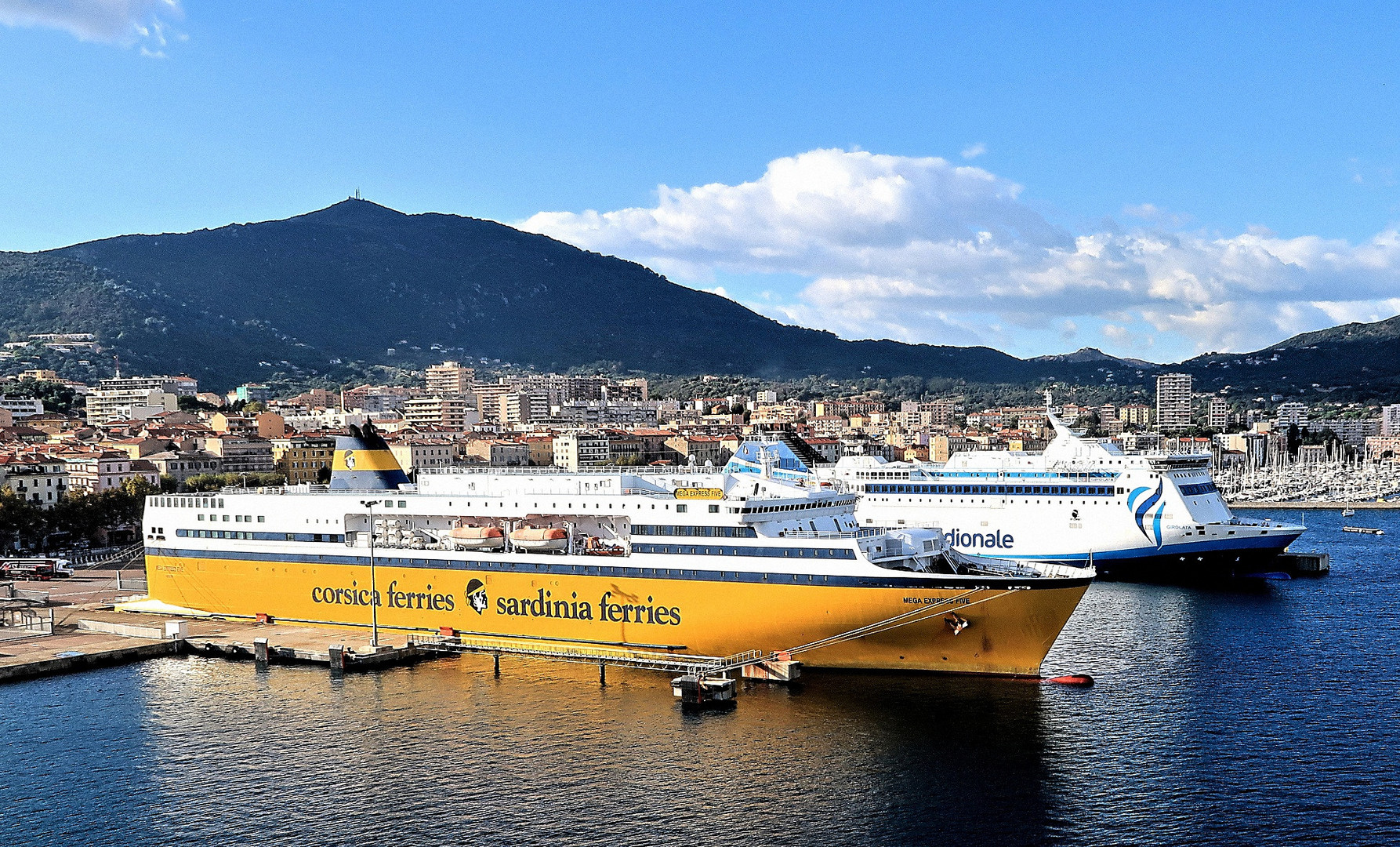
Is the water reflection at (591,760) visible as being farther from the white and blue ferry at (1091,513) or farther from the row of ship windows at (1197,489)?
the row of ship windows at (1197,489)

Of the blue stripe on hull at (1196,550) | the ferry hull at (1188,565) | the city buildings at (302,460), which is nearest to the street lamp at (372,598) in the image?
the blue stripe on hull at (1196,550)

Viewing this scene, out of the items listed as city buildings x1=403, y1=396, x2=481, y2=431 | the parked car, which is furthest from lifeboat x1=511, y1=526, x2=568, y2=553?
city buildings x1=403, y1=396, x2=481, y2=431

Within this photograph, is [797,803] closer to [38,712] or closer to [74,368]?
[38,712]

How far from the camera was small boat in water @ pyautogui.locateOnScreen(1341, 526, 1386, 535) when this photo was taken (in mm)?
68875

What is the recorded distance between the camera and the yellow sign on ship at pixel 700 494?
2914 centimetres

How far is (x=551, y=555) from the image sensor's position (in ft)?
101

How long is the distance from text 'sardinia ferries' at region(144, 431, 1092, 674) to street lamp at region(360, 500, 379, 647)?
153 millimetres

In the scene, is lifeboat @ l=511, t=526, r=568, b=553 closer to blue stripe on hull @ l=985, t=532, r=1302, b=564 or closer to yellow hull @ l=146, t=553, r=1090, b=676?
yellow hull @ l=146, t=553, r=1090, b=676

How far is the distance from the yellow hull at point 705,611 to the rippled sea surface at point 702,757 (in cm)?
82

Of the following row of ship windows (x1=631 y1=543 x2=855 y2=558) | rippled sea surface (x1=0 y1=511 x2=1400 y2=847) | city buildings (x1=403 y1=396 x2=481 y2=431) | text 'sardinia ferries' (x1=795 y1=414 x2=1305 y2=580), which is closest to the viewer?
rippled sea surface (x1=0 y1=511 x2=1400 y2=847)

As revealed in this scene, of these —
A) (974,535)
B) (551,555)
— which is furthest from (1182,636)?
(551,555)

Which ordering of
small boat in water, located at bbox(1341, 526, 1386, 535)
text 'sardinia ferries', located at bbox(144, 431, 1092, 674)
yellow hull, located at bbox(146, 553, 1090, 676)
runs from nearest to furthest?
yellow hull, located at bbox(146, 553, 1090, 676) < text 'sardinia ferries', located at bbox(144, 431, 1092, 674) < small boat in water, located at bbox(1341, 526, 1386, 535)

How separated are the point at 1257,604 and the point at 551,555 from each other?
24853mm

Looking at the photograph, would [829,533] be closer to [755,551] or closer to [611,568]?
[755,551]
